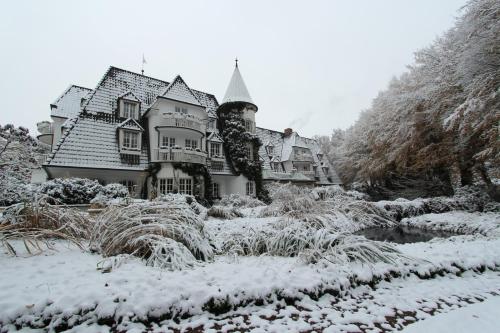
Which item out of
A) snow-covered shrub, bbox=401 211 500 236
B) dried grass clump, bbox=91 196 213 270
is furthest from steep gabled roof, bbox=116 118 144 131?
snow-covered shrub, bbox=401 211 500 236

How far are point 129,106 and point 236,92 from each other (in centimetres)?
946

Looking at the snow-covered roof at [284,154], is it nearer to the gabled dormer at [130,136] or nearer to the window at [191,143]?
the window at [191,143]

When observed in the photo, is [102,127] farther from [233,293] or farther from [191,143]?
[233,293]

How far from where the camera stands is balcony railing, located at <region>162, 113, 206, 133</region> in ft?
54.3

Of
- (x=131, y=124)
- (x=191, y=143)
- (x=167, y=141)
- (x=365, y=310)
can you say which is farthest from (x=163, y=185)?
(x=365, y=310)

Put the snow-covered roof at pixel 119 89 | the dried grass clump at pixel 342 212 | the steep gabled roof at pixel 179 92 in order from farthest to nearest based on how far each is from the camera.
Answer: the steep gabled roof at pixel 179 92 < the snow-covered roof at pixel 119 89 < the dried grass clump at pixel 342 212

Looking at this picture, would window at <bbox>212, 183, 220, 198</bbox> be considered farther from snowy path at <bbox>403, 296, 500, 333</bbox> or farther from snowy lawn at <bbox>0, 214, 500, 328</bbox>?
snowy path at <bbox>403, 296, 500, 333</bbox>

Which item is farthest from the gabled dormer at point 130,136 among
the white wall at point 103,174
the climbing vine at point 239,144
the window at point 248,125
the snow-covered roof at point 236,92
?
the window at point 248,125

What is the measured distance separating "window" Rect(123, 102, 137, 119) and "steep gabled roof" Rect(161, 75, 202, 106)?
7.79 feet

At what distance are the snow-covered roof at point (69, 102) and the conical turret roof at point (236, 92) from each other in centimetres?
1146

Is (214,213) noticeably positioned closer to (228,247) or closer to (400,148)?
(228,247)

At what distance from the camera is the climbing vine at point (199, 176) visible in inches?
641

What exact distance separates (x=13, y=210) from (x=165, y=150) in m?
12.3

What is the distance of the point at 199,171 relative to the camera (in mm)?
16891
